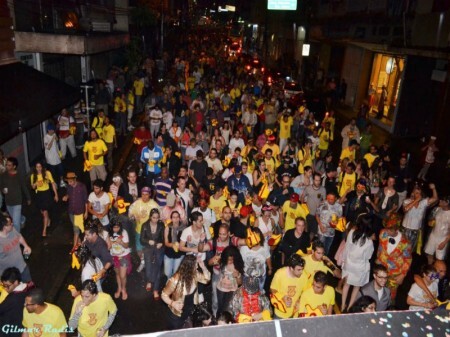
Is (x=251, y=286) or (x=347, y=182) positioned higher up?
(x=347, y=182)

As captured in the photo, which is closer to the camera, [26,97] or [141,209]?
[141,209]

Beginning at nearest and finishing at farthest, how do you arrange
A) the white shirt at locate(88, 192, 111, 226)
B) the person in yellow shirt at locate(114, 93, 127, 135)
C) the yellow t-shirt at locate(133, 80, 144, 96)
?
the white shirt at locate(88, 192, 111, 226) → the person in yellow shirt at locate(114, 93, 127, 135) → the yellow t-shirt at locate(133, 80, 144, 96)

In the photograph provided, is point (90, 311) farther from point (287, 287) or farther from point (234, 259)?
point (287, 287)

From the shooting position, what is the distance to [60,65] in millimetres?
15578

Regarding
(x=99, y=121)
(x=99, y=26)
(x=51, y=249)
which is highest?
(x=99, y=26)

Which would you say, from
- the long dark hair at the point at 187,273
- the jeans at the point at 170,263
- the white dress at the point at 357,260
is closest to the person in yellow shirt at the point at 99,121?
the jeans at the point at 170,263

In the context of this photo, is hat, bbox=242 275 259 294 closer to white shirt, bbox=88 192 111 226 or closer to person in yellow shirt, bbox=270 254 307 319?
person in yellow shirt, bbox=270 254 307 319

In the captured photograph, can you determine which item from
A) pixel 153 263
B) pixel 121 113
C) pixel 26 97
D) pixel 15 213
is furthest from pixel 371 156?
pixel 121 113

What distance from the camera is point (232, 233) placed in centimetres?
718

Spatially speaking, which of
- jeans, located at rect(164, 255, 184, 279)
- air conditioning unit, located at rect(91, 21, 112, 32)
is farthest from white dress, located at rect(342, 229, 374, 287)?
air conditioning unit, located at rect(91, 21, 112, 32)

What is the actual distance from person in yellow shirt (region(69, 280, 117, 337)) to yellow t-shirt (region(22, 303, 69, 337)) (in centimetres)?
21

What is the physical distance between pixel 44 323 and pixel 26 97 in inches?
273

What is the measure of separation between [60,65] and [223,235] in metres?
12.0

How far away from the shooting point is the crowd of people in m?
5.28
